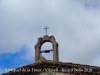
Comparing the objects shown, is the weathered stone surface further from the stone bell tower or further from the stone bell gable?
the stone bell tower

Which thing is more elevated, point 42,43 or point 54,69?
point 42,43

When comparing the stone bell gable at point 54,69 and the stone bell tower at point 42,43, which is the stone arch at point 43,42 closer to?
the stone bell tower at point 42,43

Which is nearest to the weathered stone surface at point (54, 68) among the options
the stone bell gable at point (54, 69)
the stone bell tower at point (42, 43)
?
the stone bell gable at point (54, 69)

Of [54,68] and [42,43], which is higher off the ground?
[42,43]

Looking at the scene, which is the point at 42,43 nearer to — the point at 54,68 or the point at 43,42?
the point at 43,42

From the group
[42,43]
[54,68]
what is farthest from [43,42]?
[54,68]

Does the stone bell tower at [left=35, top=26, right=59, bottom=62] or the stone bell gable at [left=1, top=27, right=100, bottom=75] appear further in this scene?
the stone bell tower at [left=35, top=26, right=59, bottom=62]

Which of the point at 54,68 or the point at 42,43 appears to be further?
the point at 42,43

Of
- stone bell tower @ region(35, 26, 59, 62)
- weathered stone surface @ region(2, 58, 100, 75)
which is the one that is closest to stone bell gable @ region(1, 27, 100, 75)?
weathered stone surface @ region(2, 58, 100, 75)

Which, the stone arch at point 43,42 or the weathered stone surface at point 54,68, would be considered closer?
the weathered stone surface at point 54,68

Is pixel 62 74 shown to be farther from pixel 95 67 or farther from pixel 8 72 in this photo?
pixel 8 72

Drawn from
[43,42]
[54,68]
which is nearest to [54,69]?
[54,68]

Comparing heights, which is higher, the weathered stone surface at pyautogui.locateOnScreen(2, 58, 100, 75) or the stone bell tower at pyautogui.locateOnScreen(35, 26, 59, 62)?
the stone bell tower at pyautogui.locateOnScreen(35, 26, 59, 62)

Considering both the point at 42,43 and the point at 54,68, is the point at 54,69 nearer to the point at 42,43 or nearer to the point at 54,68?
the point at 54,68
